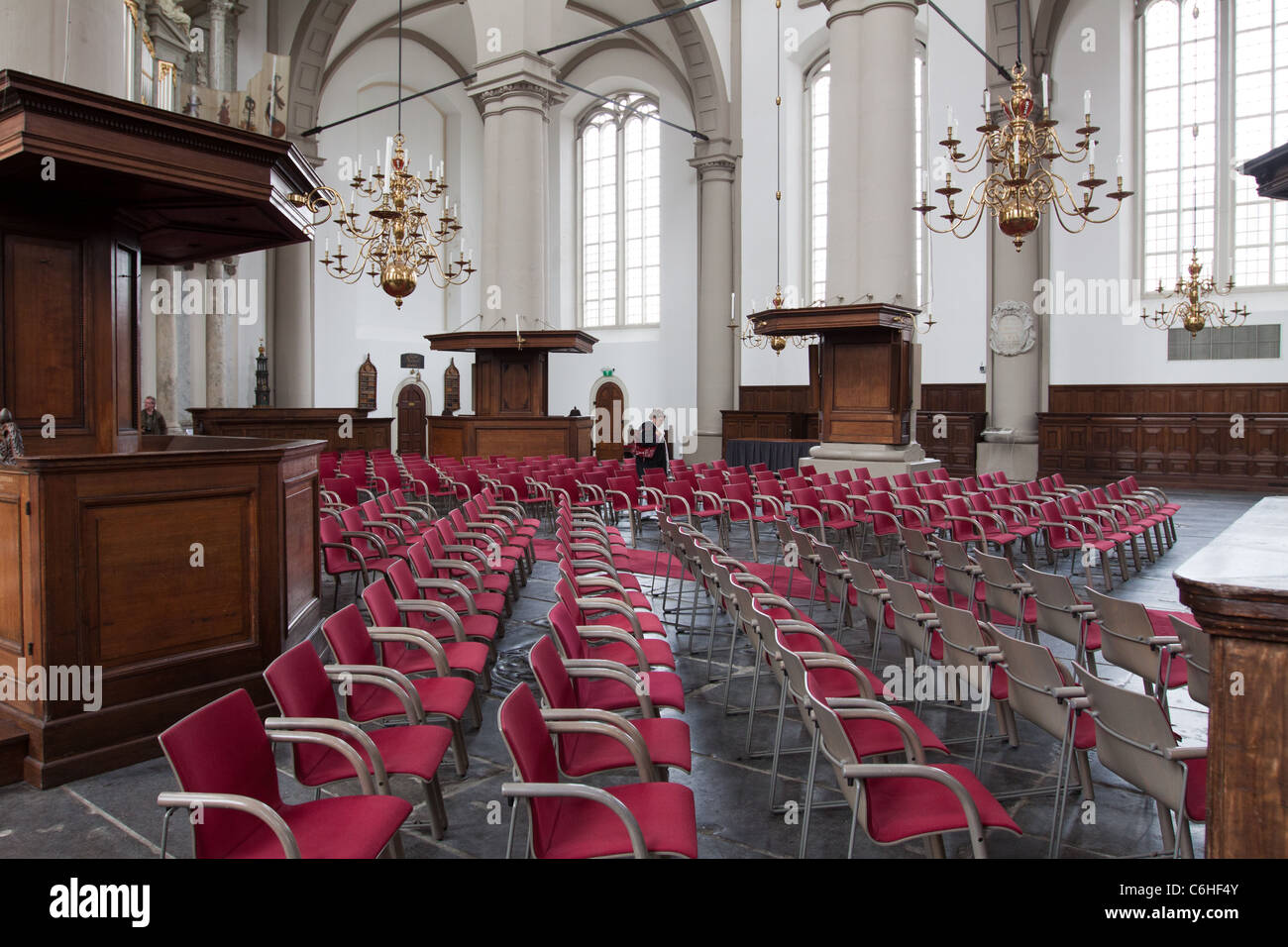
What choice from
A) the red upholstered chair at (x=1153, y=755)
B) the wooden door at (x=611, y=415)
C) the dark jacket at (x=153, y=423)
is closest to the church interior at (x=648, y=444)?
the red upholstered chair at (x=1153, y=755)

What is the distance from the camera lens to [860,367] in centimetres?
1116

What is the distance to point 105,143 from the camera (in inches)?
142

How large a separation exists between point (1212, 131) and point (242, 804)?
19.0m

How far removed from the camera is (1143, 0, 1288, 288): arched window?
14.8 meters

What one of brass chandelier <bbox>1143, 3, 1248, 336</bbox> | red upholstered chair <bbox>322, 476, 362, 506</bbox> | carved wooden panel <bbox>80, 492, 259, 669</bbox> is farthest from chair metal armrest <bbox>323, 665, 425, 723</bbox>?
brass chandelier <bbox>1143, 3, 1248, 336</bbox>

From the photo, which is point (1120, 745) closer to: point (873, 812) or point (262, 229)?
point (873, 812)

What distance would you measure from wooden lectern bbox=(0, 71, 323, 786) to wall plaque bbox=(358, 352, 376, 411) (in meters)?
17.0

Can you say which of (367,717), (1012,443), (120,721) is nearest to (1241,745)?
(367,717)

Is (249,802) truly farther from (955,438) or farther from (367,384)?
(367,384)

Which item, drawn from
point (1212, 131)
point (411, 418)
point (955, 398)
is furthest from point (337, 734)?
point (411, 418)

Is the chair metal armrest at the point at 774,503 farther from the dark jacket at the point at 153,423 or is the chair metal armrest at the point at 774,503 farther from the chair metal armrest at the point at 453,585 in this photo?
the dark jacket at the point at 153,423

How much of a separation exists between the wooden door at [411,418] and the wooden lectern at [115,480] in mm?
17775

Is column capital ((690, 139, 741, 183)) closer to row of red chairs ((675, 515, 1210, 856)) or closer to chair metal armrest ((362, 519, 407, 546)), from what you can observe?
chair metal armrest ((362, 519, 407, 546))
